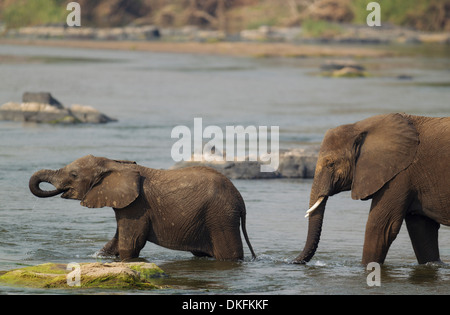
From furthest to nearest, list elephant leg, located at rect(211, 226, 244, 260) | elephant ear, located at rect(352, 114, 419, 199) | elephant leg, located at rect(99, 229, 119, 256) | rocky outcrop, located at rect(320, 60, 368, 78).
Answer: rocky outcrop, located at rect(320, 60, 368, 78) → elephant leg, located at rect(99, 229, 119, 256) → elephant leg, located at rect(211, 226, 244, 260) → elephant ear, located at rect(352, 114, 419, 199)

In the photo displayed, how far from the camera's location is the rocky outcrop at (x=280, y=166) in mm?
18781

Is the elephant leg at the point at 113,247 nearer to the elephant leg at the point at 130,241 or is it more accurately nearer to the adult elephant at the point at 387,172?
the elephant leg at the point at 130,241

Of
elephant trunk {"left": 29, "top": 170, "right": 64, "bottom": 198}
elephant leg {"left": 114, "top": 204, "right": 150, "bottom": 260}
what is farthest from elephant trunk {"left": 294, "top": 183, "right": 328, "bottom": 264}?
elephant trunk {"left": 29, "top": 170, "right": 64, "bottom": 198}

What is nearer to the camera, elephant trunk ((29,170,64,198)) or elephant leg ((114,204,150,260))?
elephant trunk ((29,170,64,198))

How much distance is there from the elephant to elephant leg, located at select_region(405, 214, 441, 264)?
1987 millimetres

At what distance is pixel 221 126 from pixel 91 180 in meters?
15.9

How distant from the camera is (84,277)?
1043 centimetres

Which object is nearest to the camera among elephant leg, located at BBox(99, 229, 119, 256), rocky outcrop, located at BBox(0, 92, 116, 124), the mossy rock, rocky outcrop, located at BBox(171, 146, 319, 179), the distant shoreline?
the mossy rock

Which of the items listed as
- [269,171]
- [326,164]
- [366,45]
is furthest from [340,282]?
[366,45]

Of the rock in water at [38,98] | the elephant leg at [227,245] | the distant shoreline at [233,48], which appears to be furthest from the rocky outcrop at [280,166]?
the distant shoreline at [233,48]

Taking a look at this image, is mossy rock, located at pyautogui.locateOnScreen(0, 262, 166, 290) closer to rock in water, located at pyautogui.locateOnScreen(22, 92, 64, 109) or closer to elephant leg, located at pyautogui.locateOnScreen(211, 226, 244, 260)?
elephant leg, located at pyautogui.locateOnScreen(211, 226, 244, 260)

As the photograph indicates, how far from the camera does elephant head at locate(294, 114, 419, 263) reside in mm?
11391

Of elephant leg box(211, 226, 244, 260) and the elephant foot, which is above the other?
elephant leg box(211, 226, 244, 260)

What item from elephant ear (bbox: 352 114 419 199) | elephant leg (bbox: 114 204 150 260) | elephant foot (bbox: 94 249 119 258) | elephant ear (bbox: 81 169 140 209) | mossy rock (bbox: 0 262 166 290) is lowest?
elephant foot (bbox: 94 249 119 258)
